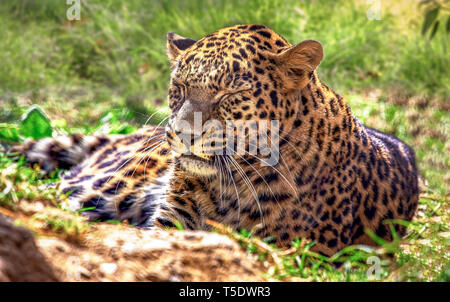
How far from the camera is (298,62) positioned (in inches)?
183

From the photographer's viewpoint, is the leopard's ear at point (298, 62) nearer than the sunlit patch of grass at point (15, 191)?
No

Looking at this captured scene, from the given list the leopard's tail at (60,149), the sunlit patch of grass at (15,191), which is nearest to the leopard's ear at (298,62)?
the sunlit patch of grass at (15,191)

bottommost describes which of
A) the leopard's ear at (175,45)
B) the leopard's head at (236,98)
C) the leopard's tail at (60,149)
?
the leopard's tail at (60,149)

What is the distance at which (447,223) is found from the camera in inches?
257

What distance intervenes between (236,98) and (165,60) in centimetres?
720

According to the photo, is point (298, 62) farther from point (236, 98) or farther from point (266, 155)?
point (266, 155)

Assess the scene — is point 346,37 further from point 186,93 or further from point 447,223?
point 186,93

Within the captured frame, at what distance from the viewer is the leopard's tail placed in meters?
6.71

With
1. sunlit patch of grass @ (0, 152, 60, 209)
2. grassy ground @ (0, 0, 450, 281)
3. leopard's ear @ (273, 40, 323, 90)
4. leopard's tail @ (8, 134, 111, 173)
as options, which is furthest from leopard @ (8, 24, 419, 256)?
grassy ground @ (0, 0, 450, 281)

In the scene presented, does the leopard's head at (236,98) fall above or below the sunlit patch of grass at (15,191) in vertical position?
above

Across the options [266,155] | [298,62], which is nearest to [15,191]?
[266,155]

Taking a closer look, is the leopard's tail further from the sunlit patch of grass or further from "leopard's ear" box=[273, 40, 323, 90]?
"leopard's ear" box=[273, 40, 323, 90]

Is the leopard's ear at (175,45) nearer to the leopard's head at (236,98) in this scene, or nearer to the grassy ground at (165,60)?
the leopard's head at (236,98)

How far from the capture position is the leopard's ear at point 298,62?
4.61 meters
